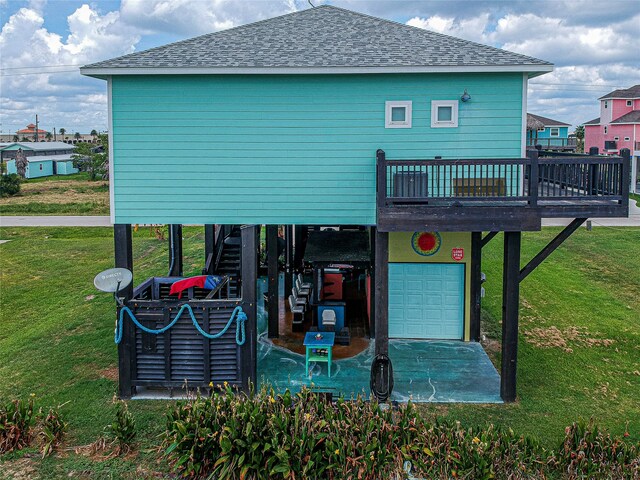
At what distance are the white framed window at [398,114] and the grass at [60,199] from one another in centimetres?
3201

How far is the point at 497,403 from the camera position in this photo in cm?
1105

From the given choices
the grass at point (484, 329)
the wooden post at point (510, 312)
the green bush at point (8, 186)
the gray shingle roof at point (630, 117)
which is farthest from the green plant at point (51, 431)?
the gray shingle roof at point (630, 117)

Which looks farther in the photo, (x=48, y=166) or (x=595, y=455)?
(x=48, y=166)

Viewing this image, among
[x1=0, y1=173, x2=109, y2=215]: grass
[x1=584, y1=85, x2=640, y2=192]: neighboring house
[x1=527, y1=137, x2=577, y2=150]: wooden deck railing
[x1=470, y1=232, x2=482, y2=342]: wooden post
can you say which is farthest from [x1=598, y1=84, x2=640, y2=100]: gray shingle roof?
[x1=470, y1=232, x2=482, y2=342]: wooden post

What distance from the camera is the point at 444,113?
11.7 meters

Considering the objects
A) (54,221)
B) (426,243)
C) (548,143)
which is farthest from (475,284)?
(54,221)

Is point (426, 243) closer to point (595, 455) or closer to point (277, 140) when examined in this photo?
point (277, 140)

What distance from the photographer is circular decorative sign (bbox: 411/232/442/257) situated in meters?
14.4

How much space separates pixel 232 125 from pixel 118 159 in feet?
7.22

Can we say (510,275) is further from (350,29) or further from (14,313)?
(14,313)

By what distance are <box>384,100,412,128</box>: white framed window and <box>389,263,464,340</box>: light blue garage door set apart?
3927mm

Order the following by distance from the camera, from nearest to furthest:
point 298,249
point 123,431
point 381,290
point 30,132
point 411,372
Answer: point 123,431, point 381,290, point 411,372, point 298,249, point 30,132

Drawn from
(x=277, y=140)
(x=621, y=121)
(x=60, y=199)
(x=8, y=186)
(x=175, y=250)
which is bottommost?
(x=175, y=250)

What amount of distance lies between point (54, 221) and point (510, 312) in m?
31.2
